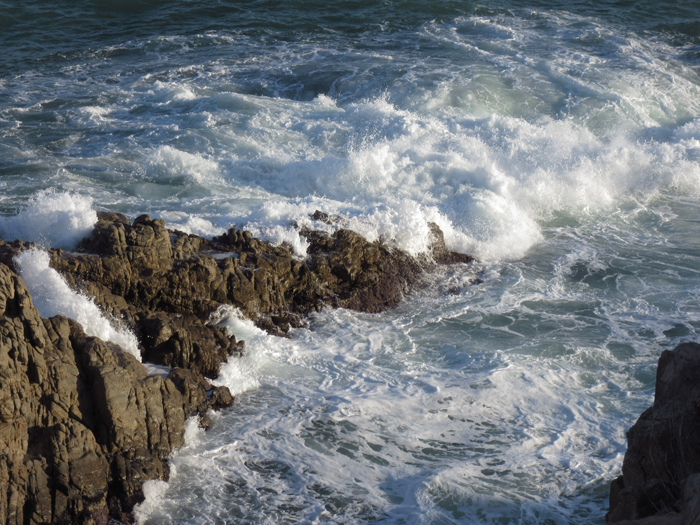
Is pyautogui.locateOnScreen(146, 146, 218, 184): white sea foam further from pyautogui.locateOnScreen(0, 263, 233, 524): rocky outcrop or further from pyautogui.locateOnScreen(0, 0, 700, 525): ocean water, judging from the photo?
pyautogui.locateOnScreen(0, 263, 233, 524): rocky outcrop

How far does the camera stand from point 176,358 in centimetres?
671

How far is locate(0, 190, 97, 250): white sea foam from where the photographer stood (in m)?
7.71

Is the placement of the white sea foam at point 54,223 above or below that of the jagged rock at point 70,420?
above

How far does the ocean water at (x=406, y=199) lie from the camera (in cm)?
582

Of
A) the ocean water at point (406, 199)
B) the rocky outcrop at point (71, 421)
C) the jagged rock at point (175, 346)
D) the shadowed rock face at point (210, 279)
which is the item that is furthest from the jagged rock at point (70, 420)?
the shadowed rock face at point (210, 279)

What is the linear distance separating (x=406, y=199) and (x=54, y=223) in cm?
493

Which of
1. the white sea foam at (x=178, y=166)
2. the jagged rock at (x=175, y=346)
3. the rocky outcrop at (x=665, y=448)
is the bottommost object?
the jagged rock at (x=175, y=346)

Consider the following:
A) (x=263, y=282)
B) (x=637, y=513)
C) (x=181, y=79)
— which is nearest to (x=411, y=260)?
(x=263, y=282)

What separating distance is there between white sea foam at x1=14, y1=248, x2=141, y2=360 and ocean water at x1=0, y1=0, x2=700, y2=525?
30mm

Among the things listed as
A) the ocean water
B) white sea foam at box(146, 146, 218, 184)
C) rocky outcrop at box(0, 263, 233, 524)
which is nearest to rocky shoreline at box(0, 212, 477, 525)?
rocky outcrop at box(0, 263, 233, 524)

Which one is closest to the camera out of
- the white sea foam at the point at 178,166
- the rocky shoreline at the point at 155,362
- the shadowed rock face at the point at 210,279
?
the rocky shoreline at the point at 155,362

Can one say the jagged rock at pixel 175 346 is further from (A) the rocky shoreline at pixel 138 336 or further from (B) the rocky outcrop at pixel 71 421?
(B) the rocky outcrop at pixel 71 421

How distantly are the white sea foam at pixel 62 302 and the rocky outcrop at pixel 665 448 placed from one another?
455 centimetres

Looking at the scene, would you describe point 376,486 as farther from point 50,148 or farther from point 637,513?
point 50,148
